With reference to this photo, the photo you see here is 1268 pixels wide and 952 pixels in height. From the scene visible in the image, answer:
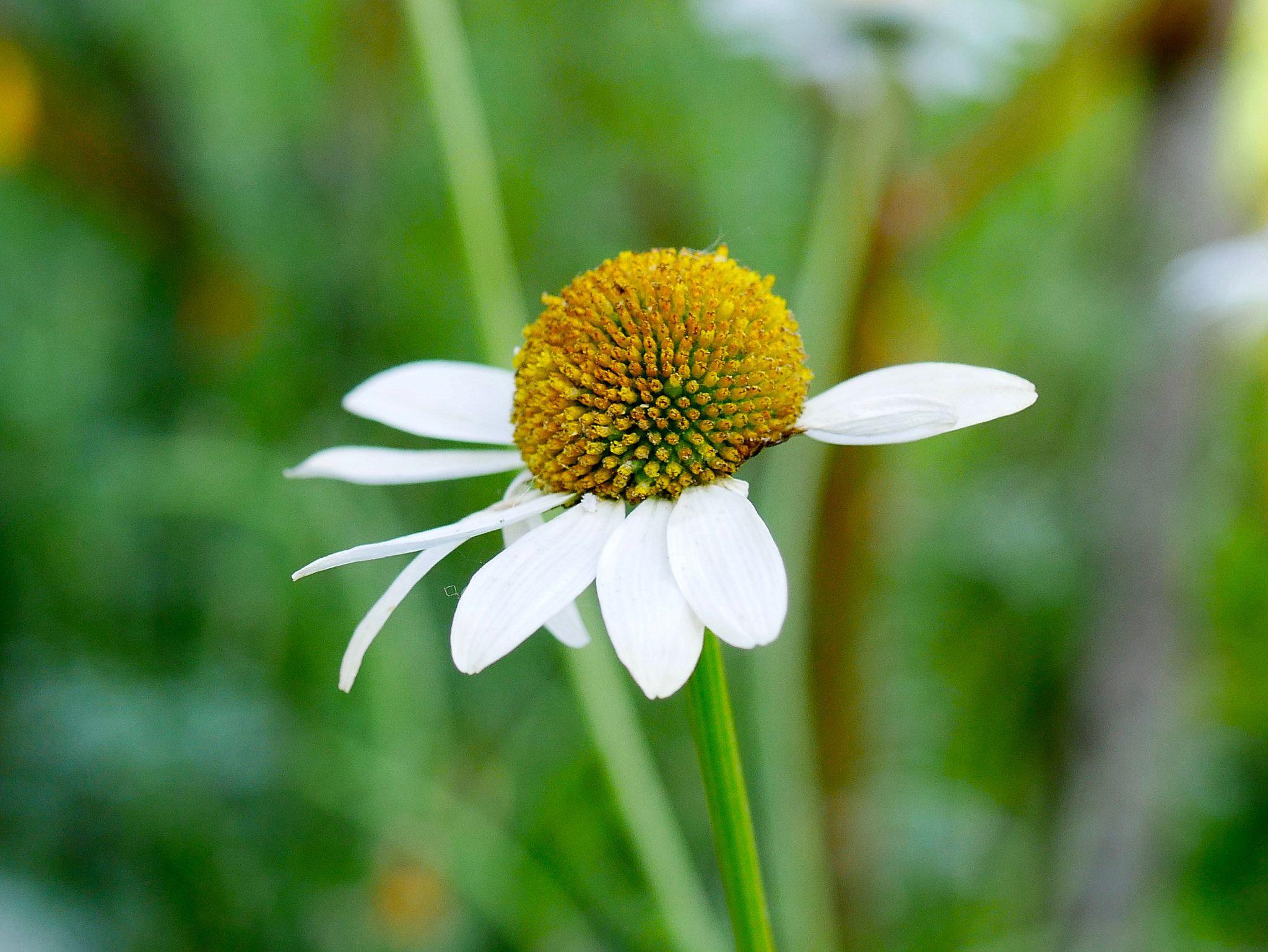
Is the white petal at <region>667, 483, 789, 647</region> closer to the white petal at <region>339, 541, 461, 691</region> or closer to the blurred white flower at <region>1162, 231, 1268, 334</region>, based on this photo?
the white petal at <region>339, 541, 461, 691</region>

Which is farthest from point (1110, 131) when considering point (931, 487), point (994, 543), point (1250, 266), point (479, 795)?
point (479, 795)

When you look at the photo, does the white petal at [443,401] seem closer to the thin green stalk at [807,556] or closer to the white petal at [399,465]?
the white petal at [399,465]

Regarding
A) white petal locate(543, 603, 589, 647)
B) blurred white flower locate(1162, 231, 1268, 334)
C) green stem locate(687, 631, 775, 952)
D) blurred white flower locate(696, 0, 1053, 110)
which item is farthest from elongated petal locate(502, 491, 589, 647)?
blurred white flower locate(696, 0, 1053, 110)

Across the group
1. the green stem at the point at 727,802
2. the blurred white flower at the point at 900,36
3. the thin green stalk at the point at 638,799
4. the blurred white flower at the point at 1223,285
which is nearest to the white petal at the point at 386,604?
the green stem at the point at 727,802

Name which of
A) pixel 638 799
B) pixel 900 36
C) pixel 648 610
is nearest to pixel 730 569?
pixel 648 610

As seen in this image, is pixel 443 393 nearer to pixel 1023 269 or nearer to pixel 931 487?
pixel 931 487
